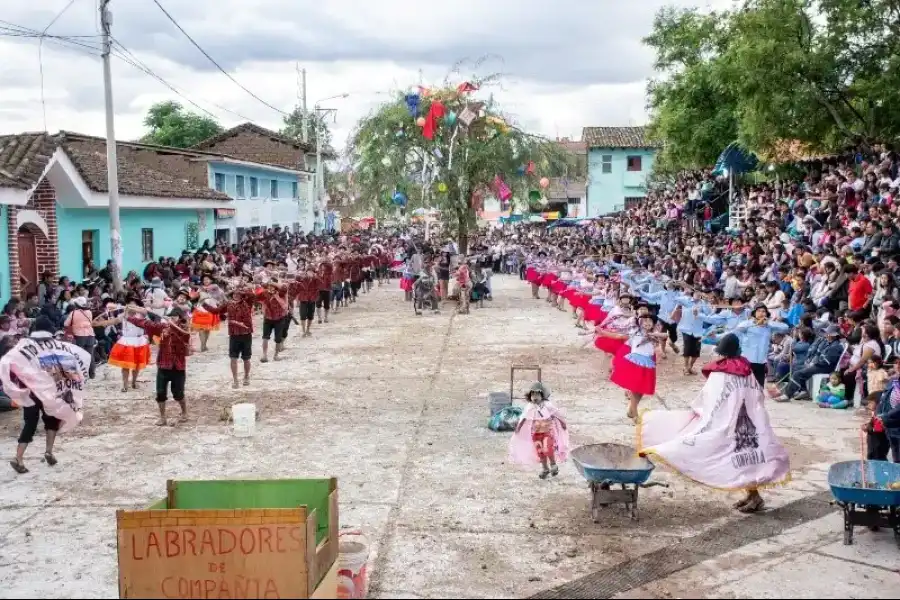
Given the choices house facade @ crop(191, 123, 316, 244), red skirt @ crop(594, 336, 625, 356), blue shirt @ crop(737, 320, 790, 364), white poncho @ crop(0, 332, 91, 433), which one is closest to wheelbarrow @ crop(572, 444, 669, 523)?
red skirt @ crop(594, 336, 625, 356)

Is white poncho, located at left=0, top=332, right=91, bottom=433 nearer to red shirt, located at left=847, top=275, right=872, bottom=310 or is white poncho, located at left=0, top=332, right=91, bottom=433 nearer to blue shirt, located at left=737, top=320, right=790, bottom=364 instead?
blue shirt, located at left=737, top=320, right=790, bottom=364

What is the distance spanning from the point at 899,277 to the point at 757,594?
1008 centimetres

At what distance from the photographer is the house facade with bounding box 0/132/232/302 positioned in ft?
56.2

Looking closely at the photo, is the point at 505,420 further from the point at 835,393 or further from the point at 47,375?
the point at 47,375

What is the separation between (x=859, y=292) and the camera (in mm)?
14703

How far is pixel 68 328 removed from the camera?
1408 cm

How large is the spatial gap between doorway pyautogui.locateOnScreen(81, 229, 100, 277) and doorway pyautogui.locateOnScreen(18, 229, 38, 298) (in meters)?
2.37

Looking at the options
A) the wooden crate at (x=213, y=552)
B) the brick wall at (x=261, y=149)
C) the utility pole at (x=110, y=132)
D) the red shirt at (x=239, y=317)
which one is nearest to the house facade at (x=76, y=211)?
the utility pole at (x=110, y=132)

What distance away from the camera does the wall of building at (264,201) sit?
34438mm

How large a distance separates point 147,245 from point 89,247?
3593mm

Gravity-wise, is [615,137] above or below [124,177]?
above

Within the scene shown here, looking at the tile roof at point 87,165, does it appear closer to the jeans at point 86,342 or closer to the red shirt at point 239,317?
the jeans at point 86,342

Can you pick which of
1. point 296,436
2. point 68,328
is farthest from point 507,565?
point 68,328

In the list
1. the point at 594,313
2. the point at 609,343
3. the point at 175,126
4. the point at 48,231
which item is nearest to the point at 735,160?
the point at 594,313
